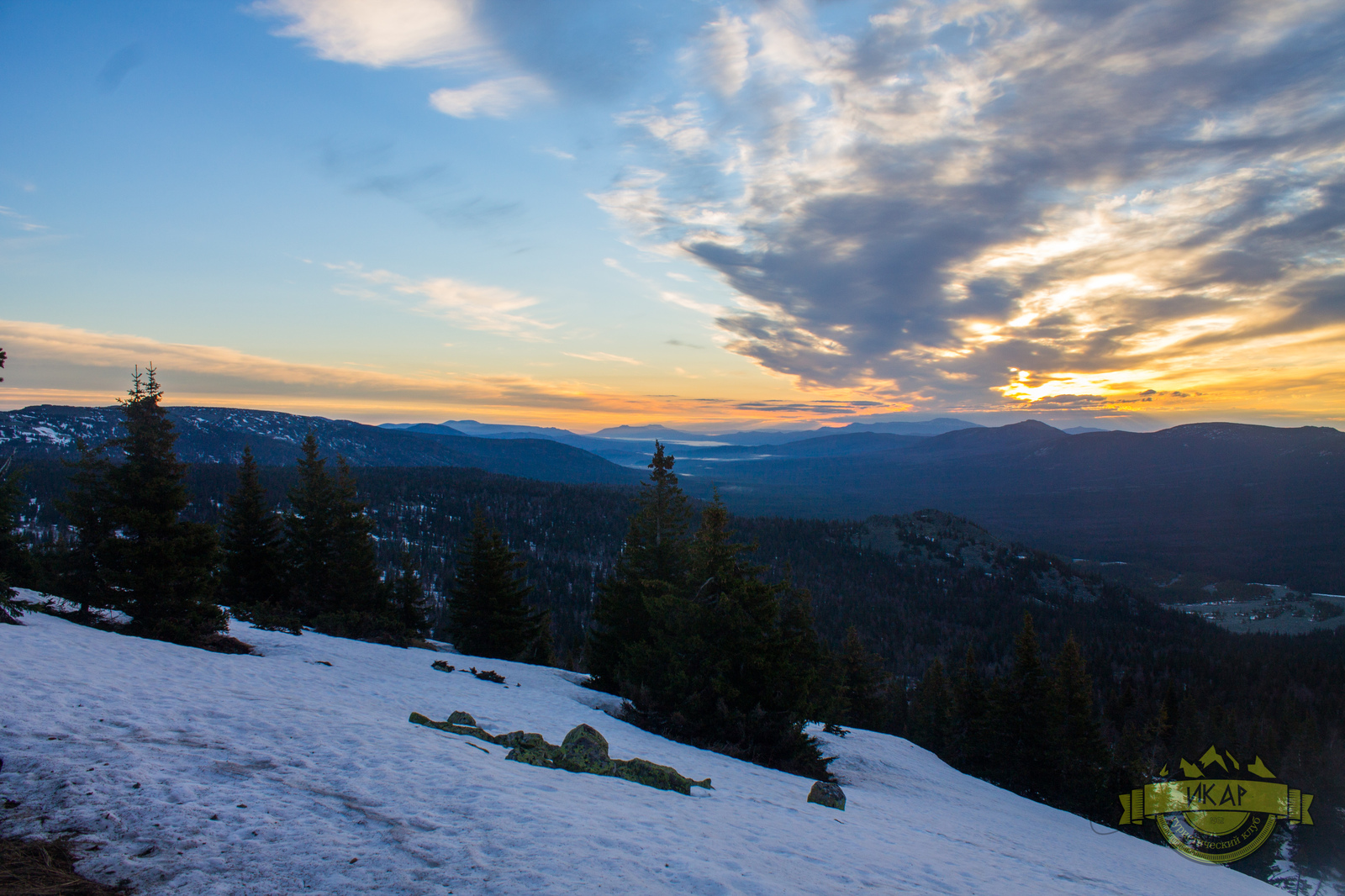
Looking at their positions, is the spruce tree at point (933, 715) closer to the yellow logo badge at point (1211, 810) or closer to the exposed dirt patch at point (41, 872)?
the yellow logo badge at point (1211, 810)

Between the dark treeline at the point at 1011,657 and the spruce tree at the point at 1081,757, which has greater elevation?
the spruce tree at the point at 1081,757

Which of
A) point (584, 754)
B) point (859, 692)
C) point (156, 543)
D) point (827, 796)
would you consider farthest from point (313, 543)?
point (859, 692)

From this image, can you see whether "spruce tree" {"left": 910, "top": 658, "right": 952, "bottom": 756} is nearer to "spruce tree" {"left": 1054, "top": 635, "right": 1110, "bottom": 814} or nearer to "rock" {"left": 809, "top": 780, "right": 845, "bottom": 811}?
"spruce tree" {"left": 1054, "top": 635, "right": 1110, "bottom": 814}

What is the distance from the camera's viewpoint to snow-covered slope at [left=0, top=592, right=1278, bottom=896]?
5.11 meters

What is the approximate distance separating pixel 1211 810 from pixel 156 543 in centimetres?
4370

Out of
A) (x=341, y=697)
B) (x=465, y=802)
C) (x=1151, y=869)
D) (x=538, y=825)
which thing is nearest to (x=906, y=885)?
(x=538, y=825)

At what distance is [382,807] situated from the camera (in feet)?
21.6

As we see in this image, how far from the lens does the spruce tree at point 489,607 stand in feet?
96.8

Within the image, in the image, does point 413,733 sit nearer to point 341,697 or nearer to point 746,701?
point 341,697

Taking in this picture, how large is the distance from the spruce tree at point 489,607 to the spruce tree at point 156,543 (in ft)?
43.5

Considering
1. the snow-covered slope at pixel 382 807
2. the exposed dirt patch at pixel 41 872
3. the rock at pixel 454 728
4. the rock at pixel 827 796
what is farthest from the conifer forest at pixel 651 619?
the exposed dirt patch at pixel 41 872

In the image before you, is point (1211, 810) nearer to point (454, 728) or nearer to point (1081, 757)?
point (1081, 757)

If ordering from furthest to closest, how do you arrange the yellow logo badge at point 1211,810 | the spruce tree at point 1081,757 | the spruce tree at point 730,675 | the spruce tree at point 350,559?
the spruce tree at point 1081,757 → the spruce tree at point 350,559 → the yellow logo badge at point 1211,810 → the spruce tree at point 730,675

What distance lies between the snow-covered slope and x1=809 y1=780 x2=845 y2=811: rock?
382mm
